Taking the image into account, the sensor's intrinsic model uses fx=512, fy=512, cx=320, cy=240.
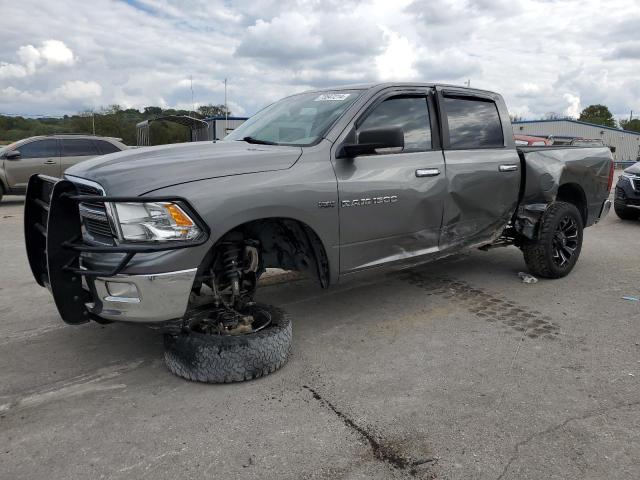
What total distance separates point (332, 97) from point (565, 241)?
3.13 m

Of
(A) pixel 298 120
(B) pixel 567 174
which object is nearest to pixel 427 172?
(A) pixel 298 120

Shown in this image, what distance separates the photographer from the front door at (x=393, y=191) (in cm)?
366

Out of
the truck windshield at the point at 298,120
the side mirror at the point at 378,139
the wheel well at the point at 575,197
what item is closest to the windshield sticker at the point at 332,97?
the truck windshield at the point at 298,120

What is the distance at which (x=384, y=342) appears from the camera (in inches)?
152

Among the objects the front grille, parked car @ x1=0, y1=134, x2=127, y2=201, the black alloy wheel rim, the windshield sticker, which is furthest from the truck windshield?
parked car @ x1=0, y1=134, x2=127, y2=201

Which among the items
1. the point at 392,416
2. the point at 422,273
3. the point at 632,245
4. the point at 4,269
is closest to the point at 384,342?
the point at 392,416

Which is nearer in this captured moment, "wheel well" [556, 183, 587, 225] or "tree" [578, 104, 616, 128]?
"wheel well" [556, 183, 587, 225]

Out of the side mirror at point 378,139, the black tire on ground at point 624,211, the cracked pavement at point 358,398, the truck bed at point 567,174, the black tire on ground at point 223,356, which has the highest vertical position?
the side mirror at point 378,139

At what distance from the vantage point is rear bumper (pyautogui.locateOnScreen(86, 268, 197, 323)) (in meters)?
2.79

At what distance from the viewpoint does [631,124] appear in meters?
93.2

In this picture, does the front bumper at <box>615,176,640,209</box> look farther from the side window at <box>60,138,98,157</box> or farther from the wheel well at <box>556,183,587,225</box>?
the side window at <box>60,138,98,157</box>

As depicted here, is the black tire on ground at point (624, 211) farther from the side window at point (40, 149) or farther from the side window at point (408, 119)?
the side window at point (40, 149)

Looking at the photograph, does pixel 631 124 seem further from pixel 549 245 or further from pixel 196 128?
pixel 549 245

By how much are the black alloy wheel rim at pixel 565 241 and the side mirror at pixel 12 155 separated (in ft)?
38.6
